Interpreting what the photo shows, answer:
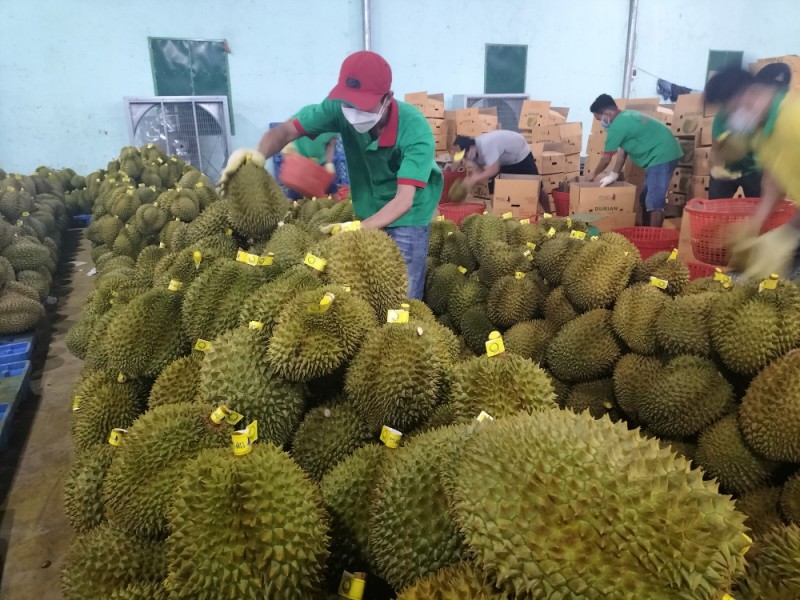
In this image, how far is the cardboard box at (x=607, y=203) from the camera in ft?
17.2

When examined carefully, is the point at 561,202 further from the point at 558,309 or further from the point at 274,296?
the point at 274,296

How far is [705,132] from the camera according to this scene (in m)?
5.43

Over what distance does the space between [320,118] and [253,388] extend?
81.5 inches

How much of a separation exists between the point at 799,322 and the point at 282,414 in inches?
77.5

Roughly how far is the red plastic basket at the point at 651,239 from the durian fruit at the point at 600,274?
4.38 feet

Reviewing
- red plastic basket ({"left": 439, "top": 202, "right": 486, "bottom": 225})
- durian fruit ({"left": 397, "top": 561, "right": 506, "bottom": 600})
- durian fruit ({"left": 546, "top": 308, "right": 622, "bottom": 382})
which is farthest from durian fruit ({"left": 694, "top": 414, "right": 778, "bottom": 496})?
red plastic basket ({"left": 439, "top": 202, "right": 486, "bottom": 225})

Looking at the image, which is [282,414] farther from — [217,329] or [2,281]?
[2,281]

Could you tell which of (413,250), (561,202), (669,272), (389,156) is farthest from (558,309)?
(561,202)

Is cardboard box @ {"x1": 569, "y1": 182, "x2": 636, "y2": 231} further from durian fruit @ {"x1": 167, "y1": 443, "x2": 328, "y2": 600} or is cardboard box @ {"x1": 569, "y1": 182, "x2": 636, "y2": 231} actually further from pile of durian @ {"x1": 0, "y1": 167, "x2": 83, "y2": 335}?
pile of durian @ {"x1": 0, "y1": 167, "x2": 83, "y2": 335}

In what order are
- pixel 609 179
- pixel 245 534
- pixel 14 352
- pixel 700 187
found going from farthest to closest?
pixel 609 179
pixel 700 187
pixel 14 352
pixel 245 534

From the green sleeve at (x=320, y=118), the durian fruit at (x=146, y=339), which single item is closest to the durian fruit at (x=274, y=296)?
the durian fruit at (x=146, y=339)

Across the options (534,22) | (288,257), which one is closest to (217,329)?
(288,257)

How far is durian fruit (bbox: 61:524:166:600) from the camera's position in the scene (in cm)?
135

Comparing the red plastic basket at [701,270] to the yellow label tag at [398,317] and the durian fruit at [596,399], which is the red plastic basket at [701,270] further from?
the yellow label tag at [398,317]
